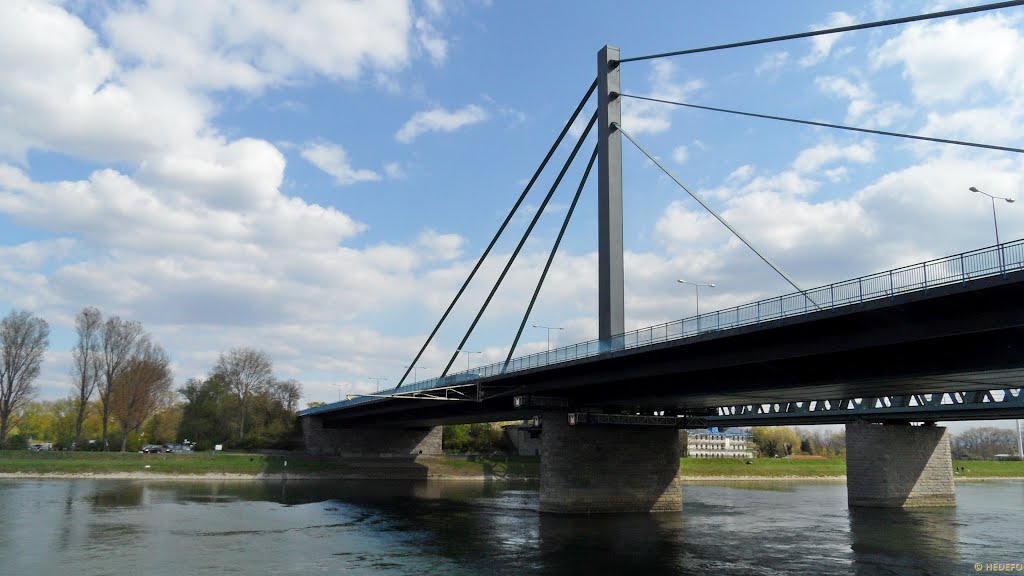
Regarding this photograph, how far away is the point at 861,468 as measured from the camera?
51.8 meters

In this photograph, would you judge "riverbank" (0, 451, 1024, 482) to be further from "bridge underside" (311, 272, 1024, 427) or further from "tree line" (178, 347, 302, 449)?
"bridge underside" (311, 272, 1024, 427)

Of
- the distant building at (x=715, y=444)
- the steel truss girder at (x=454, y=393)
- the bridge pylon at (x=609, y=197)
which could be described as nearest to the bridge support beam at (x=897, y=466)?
the bridge pylon at (x=609, y=197)

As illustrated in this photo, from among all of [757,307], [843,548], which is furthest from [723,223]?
[843,548]

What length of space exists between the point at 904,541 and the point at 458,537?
20.4 m

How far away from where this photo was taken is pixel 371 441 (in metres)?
88.5

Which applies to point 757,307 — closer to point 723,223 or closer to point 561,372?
point 723,223

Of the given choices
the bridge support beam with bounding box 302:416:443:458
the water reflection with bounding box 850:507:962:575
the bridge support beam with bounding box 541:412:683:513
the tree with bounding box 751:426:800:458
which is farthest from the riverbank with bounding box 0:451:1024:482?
the water reflection with bounding box 850:507:962:575

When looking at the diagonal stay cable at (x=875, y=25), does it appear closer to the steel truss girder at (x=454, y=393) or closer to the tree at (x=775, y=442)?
the steel truss girder at (x=454, y=393)

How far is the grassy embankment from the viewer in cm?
6762

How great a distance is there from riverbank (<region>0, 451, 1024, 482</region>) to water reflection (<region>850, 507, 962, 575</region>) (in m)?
44.7

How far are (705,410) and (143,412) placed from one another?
6842 cm

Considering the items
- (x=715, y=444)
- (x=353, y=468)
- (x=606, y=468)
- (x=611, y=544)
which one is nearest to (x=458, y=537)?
(x=611, y=544)

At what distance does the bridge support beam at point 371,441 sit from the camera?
87875 millimetres

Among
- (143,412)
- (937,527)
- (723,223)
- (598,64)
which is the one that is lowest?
(937,527)
